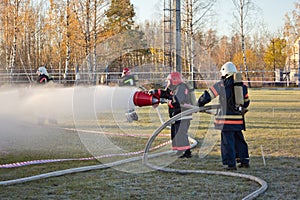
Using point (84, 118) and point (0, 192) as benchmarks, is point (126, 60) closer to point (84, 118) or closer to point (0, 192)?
point (84, 118)

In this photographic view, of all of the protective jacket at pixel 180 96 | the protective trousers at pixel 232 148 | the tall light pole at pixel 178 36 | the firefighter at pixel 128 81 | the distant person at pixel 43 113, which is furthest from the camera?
the tall light pole at pixel 178 36

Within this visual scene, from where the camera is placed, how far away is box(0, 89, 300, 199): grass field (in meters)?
6.38

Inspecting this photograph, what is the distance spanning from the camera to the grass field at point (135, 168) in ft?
20.9

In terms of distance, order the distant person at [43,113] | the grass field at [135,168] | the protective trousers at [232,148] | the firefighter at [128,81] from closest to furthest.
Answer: the grass field at [135,168] → the protective trousers at [232,148] → the firefighter at [128,81] → the distant person at [43,113]

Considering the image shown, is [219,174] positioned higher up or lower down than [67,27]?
lower down

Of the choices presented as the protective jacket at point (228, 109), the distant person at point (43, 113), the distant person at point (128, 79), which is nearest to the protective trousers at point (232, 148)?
the protective jacket at point (228, 109)

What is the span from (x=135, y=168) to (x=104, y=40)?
15679mm

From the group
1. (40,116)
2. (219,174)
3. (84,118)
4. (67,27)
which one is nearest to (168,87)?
(219,174)

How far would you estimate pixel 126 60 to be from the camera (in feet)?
43.0

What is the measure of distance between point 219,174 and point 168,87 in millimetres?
2340

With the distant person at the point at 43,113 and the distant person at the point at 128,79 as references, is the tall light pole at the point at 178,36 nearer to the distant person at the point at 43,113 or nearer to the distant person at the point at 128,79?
the distant person at the point at 128,79

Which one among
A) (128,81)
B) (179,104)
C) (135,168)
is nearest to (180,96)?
(179,104)

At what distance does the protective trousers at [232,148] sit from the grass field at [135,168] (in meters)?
0.20

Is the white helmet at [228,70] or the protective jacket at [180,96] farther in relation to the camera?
the protective jacket at [180,96]
